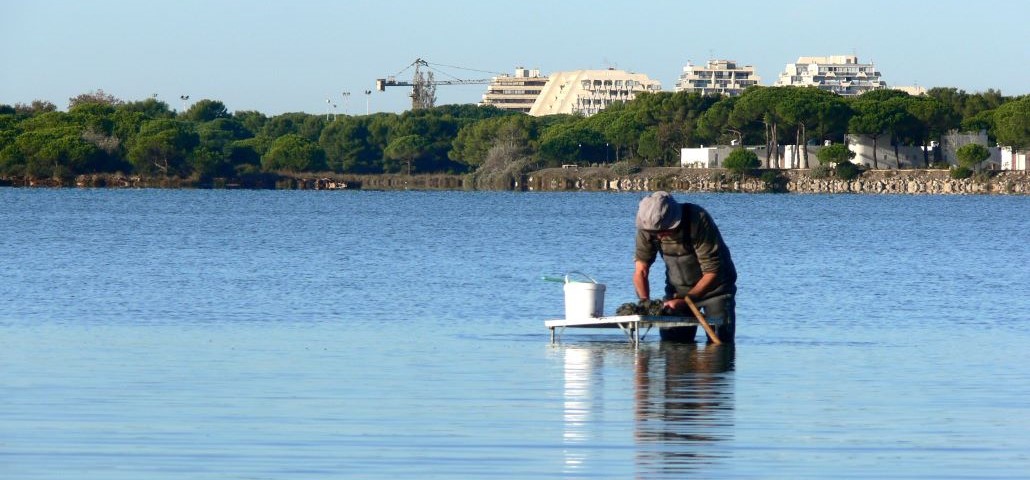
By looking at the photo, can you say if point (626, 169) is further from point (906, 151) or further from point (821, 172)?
point (906, 151)

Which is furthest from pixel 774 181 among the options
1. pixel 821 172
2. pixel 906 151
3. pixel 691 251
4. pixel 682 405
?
pixel 682 405

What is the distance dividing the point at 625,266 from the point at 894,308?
45.6ft

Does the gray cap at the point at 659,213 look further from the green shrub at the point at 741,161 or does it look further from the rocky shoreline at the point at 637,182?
the rocky shoreline at the point at 637,182

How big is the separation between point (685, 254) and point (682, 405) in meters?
4.23

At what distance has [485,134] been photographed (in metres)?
155

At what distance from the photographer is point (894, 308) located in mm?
27109

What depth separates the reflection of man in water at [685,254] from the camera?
57.2ft

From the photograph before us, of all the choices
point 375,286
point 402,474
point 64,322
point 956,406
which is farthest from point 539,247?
point 402,474

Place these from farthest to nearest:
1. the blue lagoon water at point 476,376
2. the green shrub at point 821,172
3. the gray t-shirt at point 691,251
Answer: the green shrub at point 821,172, the gray t-shirt at point 691,251, the blue lagoon water at point 476,376

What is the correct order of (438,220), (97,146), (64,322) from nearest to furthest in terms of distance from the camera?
(64,322) < (438,220) < (97,146)

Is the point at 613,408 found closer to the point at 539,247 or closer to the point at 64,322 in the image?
the point at 64,322

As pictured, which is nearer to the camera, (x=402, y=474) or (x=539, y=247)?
(x=402, y=474)

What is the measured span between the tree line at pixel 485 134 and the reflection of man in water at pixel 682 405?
114 meters

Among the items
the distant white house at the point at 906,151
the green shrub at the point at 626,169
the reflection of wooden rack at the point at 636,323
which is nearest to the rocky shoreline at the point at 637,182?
the green shrub at the point at 626,169
